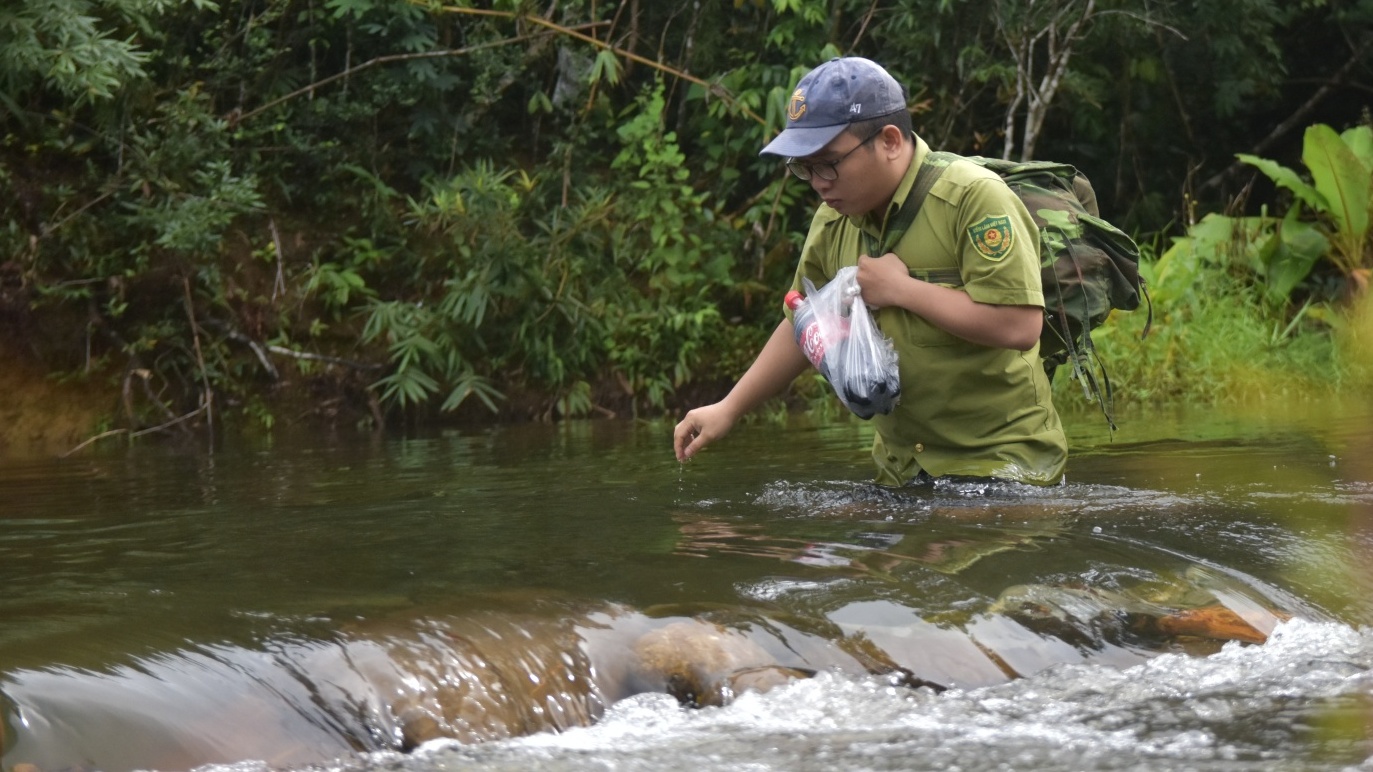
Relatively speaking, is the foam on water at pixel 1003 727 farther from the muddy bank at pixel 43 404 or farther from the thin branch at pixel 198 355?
the muddy bank at pixel 43 404

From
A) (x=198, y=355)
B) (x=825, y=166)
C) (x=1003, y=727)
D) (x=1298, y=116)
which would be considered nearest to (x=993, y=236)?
(x=825, y=166)

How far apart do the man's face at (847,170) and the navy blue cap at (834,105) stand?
0.14 ft

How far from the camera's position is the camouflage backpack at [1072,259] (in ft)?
14.9

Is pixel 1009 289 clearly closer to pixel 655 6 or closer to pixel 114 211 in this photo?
pixel 114 211

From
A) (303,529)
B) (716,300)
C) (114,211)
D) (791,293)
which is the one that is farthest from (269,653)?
(716,300)

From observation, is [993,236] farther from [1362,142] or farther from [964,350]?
[1362,142]

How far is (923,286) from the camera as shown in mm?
4316

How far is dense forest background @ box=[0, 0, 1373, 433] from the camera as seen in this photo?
9.91 meters

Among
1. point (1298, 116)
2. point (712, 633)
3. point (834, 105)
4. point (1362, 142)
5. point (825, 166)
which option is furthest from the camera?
point (1298, 116)

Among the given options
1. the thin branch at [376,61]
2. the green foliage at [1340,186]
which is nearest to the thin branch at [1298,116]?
the green foliage at [1340,186]

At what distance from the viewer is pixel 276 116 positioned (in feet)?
36.3

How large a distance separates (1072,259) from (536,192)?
6.92m

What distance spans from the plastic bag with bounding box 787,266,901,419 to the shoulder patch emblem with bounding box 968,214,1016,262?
1.20 ft

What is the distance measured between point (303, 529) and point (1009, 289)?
2.23 metres
